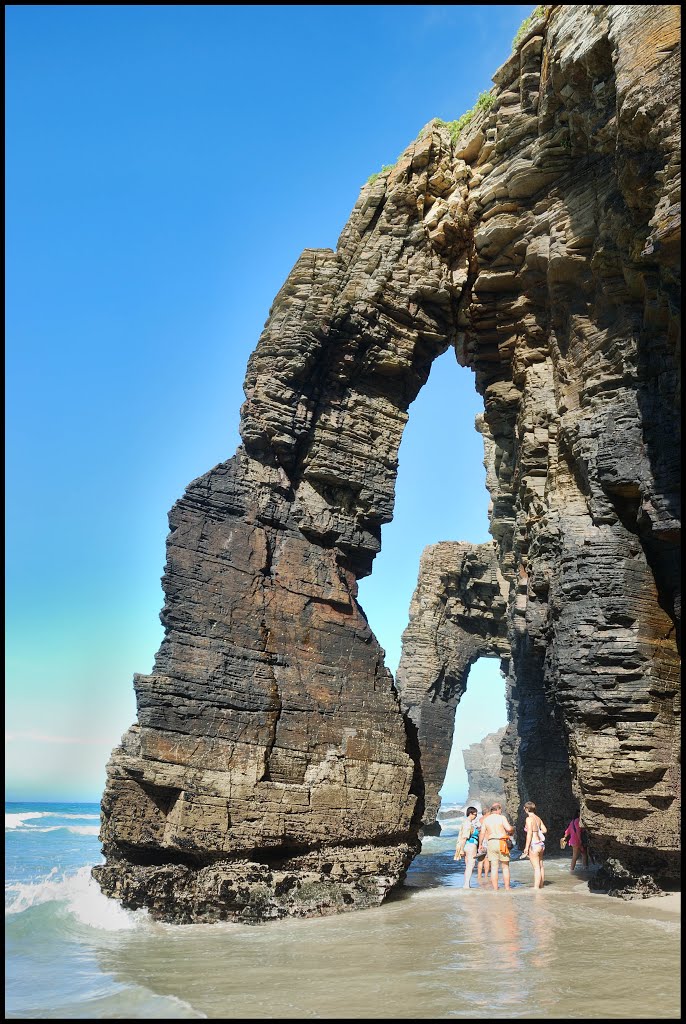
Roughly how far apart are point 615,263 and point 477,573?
69.5ft

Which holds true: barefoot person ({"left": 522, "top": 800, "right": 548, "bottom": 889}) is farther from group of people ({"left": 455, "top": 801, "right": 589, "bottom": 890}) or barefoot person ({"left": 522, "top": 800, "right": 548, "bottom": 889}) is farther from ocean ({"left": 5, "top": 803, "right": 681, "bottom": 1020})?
ocean ({"left": 5, "top": 803, "right": 681, "bottom": 1020})

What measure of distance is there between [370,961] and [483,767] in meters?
62.7

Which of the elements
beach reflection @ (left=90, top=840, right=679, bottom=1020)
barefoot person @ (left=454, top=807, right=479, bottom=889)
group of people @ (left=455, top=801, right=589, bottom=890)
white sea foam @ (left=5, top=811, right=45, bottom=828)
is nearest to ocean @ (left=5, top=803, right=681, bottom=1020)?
beach reflection @ (left=90, top=840, right=679, bottom=1020)

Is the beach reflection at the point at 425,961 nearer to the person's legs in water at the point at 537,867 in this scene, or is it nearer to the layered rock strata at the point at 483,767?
the person's legs in water at the point at 537,867

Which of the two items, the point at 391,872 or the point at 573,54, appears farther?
the point at 391,872

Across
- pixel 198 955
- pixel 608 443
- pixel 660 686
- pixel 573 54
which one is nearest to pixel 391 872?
pixel 198 955

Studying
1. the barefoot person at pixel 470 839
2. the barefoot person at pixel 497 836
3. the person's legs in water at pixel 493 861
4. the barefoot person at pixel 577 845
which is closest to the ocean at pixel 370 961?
the person's legs in water at pixel 493 861

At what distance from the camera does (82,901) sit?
43.4ft

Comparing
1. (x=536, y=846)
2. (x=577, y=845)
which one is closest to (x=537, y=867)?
(x=536, y=846)

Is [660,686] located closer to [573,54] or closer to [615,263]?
[615,263]

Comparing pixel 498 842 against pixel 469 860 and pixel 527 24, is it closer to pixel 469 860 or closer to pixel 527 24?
pixel 469 860

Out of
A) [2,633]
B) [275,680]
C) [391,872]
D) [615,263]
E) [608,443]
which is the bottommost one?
[391,872]

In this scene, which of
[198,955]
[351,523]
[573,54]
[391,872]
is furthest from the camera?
[351,523]

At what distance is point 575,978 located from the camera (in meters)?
7.37
